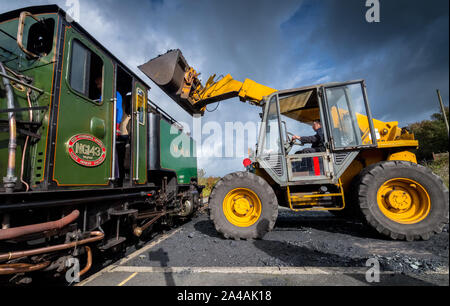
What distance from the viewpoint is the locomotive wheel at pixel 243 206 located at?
11.8 ft

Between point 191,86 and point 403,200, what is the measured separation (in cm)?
497

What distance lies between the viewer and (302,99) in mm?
4516

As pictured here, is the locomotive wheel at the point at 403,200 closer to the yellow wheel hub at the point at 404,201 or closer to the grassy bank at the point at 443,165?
the yellow wheel hub at the point at 404,201

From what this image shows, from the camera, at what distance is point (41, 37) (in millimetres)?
2602

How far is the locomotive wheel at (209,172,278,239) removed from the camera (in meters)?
3.59

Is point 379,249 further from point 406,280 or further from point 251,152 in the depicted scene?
point 251,152

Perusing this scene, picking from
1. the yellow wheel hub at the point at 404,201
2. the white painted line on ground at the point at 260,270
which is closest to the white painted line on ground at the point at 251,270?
the white painted line on ground at the point at 260,270

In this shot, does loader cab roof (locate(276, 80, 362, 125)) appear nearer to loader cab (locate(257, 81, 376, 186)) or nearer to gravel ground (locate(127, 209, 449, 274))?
loader cab (locate(257, 81, 376, 186))

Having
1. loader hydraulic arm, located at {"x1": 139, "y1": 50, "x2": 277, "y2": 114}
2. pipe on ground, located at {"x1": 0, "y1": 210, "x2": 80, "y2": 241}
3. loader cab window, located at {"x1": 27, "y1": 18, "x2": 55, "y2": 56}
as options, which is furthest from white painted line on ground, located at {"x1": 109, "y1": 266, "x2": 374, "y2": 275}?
loader hydraulic arm, located at {"x1": 139, "y1": 50, "x2": 277, "y2": 114}

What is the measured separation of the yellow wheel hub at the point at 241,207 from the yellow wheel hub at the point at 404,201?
2.16 metres

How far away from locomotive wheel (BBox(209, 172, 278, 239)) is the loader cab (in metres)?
0.50

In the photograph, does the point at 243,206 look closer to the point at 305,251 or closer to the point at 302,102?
the point at 305,251

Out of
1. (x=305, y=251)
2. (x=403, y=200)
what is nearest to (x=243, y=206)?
(x=305, y=251)
